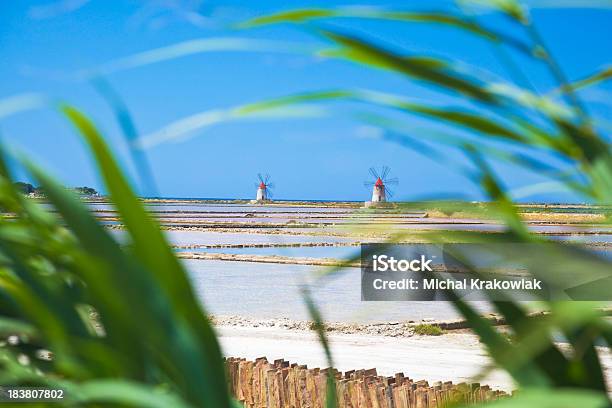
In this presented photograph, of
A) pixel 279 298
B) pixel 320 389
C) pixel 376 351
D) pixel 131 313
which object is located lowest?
pixel 131 313

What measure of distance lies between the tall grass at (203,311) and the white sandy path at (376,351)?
780 centimetres

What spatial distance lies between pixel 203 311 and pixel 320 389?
508 cm

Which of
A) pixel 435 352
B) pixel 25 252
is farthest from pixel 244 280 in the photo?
pixel 25 252

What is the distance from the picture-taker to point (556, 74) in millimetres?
416

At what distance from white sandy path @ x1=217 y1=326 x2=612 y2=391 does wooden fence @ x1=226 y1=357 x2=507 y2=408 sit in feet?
9.80

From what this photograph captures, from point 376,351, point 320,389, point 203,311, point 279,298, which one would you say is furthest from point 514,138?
point 279,298

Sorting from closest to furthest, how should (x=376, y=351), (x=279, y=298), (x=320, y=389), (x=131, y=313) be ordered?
(x=131, y=313) → (x=320, y=389) → (x=376, y=351) → (x=279, y=298)

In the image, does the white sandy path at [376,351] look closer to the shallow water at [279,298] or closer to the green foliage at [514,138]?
the shallow water at [279,298]

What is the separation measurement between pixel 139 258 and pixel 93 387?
0.06 meters

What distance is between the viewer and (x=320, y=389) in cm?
529

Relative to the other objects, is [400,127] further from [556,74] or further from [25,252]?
[25,252]

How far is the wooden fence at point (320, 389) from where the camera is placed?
4918mm

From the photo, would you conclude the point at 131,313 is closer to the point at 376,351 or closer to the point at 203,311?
the point at 203,311

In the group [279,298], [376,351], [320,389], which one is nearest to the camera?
[320,389]
